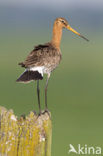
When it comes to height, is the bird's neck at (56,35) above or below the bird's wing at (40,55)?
above

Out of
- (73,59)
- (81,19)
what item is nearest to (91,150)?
(73,59)

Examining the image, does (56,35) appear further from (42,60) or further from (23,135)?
(23,135)

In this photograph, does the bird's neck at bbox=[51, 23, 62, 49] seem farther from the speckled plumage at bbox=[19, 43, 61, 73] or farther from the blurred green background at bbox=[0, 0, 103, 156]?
the blurred green background at bbox=[0, 0, 103, 156]

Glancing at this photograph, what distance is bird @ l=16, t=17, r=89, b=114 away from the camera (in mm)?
6750

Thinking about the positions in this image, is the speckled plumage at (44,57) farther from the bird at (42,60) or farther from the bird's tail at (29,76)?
the bird's tail at (29,76)

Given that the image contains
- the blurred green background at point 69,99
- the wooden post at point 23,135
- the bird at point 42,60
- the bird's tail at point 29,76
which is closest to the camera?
the wooden post at point 23,135

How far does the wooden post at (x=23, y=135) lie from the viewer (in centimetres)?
468

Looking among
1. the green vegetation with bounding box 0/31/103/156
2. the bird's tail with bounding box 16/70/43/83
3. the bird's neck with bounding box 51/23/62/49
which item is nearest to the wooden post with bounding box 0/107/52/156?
the bird's tail with bounding box 16/70/43/83

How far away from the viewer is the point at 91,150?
30.4ft

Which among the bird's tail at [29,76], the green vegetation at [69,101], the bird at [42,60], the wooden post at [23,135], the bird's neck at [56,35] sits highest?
the green vegetation at [69,101]

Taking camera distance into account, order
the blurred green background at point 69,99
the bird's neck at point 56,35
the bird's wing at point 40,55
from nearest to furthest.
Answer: the bird's wing at point 40,55 → the bird's neck at point 56,35 → the blurred green background at point 69,99

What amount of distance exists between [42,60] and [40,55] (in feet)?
0.22

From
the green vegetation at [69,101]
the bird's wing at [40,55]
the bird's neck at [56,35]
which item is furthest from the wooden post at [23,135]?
the green vegetation at [69,101]

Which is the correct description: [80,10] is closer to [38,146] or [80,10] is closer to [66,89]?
[66,89]
